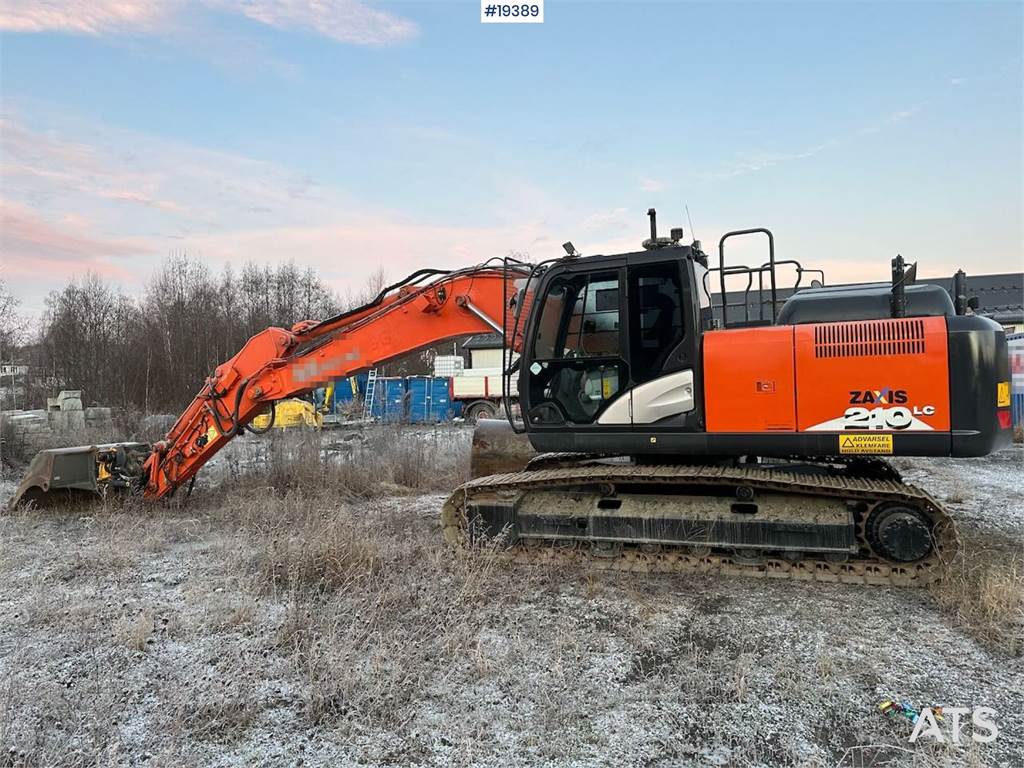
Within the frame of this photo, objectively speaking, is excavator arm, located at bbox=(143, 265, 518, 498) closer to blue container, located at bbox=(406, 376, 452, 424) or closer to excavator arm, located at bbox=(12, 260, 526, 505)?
excavator arm, located at bbox=(12, 260, 526, 505)

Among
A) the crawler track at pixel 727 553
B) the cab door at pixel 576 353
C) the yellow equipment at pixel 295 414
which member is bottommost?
the crawler track at pixel 727 553

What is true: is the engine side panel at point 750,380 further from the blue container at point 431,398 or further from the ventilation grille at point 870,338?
the blue container at point 431,398

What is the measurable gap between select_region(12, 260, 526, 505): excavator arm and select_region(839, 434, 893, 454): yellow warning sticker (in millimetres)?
3117

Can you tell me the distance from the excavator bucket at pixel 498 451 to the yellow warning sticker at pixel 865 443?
13.0 feet

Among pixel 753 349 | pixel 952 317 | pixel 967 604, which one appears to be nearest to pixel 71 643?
pixel 753 349

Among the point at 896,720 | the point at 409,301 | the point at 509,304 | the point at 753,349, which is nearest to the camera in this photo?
the point at 896,720

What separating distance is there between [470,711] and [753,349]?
3.34 meters

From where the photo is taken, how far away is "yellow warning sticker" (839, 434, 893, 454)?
466 centimetres

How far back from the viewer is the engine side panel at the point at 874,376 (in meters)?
4.58

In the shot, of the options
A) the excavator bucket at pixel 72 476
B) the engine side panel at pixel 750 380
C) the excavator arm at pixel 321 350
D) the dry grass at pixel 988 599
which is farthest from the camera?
the excavator bucket at pixel 72 476

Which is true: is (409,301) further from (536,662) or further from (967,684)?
(967,684)

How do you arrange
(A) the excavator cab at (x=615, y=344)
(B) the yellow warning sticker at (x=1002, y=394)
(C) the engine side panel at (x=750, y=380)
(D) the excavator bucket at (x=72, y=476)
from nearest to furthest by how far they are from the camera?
1. (B) the yellow warning sticker at (x=1002, y=394)
2. (C) the engine side panel at (x=750, y=380)
3. (A) the excavator cab at (x=615, y=344)
4. (D) the excavator bucket at (x=72, y=476)

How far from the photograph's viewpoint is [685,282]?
16.8ft

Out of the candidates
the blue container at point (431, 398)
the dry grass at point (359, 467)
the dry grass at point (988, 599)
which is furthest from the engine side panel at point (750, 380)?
the blue container at point (431, 398)
